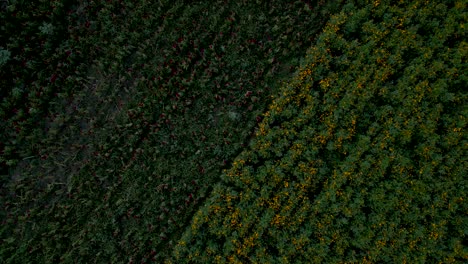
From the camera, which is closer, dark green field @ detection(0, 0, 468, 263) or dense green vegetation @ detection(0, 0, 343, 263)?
dark green field @ detection(0, 0, 468, 263)

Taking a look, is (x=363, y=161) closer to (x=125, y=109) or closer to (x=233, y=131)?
(x=233, y=131)

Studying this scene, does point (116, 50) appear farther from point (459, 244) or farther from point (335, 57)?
point (459, 244)

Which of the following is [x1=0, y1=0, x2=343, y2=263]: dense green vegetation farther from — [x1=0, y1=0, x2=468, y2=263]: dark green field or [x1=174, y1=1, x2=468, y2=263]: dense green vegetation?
[x1=174, y1=1, x2=468, y2=263]: dense green vegetation

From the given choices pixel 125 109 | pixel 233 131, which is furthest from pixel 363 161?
pixel 125 109

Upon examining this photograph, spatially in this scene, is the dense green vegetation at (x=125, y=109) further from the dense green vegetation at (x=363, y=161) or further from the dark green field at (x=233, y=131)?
the dense green vegetation at (x=363, y=161)

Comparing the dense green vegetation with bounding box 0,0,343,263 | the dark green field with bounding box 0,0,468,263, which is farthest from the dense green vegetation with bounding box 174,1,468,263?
the dense green vegetation with bounding box 0,0,343,263
